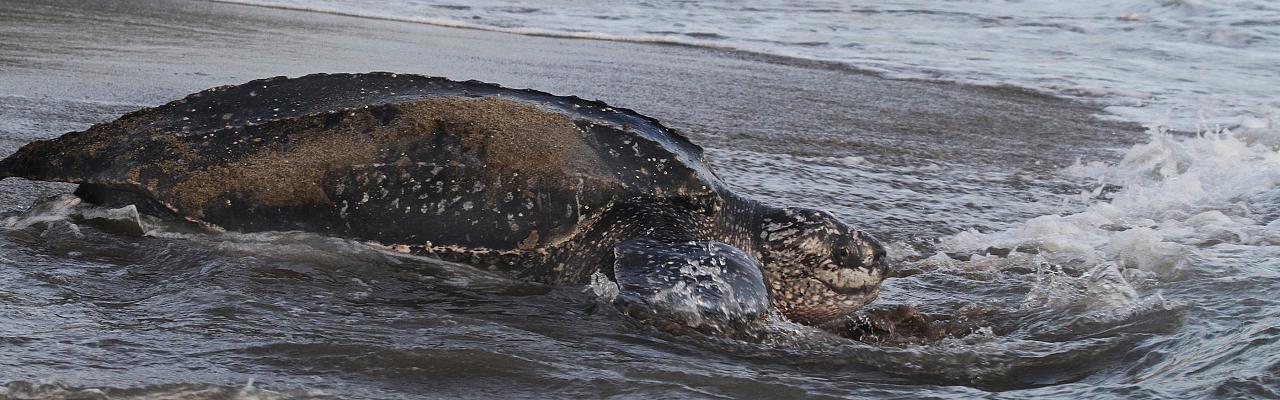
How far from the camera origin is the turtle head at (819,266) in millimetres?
2986

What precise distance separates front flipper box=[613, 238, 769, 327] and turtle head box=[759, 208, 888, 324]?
0.33 meters

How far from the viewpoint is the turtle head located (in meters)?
2.99

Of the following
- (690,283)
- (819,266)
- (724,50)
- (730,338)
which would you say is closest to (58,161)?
(690,283)

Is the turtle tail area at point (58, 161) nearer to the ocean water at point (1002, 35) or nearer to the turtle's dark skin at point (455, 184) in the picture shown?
the turtle's dark skin at point (455, 184)

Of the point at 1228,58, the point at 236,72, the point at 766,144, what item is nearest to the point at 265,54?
the point at 236,72

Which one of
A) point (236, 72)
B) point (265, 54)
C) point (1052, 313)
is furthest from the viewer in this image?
point (265, 54)

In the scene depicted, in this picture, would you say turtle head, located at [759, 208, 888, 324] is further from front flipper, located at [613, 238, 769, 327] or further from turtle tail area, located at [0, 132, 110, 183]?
turtle tail area, located at [0, 132, 110, 183]

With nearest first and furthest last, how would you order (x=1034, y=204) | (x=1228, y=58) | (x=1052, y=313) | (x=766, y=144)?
(x=1052, y=313) < (x=1034, y=204) < (x=766, y=144) < (x=1228, y=58)

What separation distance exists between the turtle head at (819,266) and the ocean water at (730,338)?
0.52 ft

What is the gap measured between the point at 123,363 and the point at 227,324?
0.31m

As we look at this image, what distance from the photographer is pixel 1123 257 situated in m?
3.32

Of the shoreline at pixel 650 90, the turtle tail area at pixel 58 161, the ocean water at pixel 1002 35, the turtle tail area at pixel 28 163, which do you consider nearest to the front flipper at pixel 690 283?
the shoreline at pixel 650 90

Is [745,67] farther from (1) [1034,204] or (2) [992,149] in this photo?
(1) [1034,204]

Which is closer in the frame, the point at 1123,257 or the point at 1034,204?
the point at 1123,257
